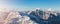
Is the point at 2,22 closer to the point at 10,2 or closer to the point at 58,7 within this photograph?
the point at 10,2

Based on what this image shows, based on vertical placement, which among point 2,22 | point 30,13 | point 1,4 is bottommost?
point 2,22

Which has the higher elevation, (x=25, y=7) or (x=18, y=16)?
(x=25, y=7)

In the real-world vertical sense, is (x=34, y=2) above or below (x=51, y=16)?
above

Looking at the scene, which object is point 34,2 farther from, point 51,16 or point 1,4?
point 1,4

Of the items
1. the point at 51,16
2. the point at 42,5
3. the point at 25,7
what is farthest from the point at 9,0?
the point at 51,16

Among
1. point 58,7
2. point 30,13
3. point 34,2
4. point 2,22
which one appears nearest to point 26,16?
point 30,13
